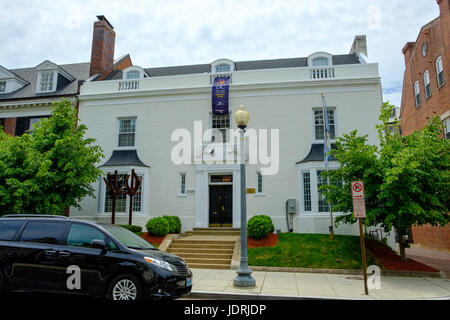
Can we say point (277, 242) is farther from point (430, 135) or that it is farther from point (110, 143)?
point (110, 143)

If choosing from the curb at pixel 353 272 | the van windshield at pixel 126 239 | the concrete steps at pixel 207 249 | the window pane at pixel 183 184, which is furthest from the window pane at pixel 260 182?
the van windshield at pixel 126 239

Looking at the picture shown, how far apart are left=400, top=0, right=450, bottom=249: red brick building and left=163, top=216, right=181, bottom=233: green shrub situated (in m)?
17.0

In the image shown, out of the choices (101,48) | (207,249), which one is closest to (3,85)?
(101,48)

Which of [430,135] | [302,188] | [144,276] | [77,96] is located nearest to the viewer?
[144,276]

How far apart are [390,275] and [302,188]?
6.15 m

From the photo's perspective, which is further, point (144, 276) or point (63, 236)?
point (63, 236)

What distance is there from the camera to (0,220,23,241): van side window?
6957 mm

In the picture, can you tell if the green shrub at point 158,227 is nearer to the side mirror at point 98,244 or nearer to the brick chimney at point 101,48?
the side mirror at point 98,244

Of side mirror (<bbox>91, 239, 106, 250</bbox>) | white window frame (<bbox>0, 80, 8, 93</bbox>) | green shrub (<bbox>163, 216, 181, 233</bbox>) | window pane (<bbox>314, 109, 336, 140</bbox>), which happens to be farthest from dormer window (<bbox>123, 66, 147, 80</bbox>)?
side mirror (<bbox>91, 239, 106, 250</bbox>)

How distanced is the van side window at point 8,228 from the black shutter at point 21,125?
15.5 m

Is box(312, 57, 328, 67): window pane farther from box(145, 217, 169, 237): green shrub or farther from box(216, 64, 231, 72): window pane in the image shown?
box(145, 217, 169, 237): green shrub

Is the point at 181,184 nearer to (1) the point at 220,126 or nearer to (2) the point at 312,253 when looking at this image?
(1) the point at 220,126

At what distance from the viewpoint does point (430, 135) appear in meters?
11.9

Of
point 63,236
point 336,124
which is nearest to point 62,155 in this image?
point 63,236
